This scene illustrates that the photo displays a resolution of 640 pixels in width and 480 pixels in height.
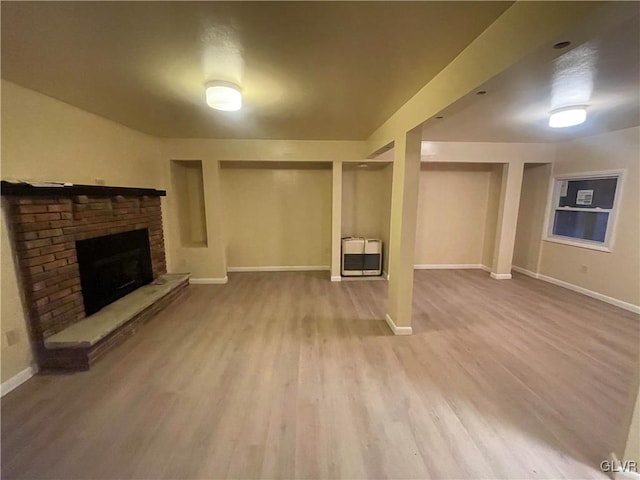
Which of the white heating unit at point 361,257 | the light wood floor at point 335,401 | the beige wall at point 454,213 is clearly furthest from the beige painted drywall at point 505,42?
the beige wall at point 454,213

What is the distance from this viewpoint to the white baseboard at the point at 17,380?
2.03m

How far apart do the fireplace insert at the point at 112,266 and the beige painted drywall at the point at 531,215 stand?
6.66m

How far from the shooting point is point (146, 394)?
2.03m

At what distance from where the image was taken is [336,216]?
4.74m

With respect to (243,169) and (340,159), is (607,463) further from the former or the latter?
(243,169)

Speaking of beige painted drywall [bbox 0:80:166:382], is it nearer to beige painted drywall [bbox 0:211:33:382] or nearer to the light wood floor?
beige painted drywall [bbox 0:211:33:382]

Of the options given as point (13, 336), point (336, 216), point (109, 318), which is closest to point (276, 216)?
point (336, 216)

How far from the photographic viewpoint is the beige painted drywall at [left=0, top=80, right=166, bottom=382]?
6.82ft

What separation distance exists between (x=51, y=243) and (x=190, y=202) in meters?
2.80

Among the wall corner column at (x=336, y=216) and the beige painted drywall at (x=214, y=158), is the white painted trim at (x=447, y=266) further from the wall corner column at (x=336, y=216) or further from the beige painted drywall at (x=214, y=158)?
the beige painted drywall at (x=214, y=158)

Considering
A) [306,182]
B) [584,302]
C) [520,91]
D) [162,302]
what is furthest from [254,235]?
[584,302]

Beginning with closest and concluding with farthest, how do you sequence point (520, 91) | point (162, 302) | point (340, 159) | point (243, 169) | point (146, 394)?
1. point (146, 394)
2. point (520, 91)
3. point (162, 302)
4. point (340, 159)
5. point (243, 169)

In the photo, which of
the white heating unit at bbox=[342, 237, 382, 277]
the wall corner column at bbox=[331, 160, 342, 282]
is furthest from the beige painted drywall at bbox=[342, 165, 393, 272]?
the wall corner column at bbox=[331, 160, 342, 282]

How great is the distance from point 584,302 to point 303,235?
4537mm
